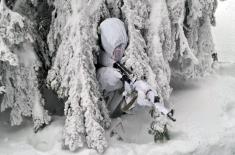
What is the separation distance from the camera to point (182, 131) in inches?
188

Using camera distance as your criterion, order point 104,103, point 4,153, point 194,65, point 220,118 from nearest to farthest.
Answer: point 4,153 < point 104,103 < point 220,118 < point 194,65

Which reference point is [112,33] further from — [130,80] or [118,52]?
[130,80]

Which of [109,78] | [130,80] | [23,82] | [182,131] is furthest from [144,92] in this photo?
[23,82]

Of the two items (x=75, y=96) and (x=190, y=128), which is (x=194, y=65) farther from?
(x=75, y=96)

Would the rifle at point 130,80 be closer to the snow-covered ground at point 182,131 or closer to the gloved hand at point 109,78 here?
the gloved hand at point 109,78

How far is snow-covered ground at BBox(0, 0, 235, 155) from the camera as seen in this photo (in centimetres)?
448

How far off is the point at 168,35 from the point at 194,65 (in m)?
0.61

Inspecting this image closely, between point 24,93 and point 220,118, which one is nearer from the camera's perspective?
point 24,93

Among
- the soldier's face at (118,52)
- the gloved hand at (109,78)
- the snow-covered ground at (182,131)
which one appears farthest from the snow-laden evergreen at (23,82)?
the soldier's face at (118,52)

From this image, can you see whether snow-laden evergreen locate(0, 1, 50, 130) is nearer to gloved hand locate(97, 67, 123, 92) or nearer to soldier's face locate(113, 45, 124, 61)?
gloved hand locate(97, 67, 123, 92)

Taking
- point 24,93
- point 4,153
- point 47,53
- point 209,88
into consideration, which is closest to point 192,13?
point 209,88

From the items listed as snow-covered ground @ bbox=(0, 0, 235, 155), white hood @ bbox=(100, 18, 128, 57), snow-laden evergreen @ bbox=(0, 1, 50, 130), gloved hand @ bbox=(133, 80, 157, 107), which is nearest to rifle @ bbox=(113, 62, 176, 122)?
gloved hand @ bbox=(133, 80, 157, 107)

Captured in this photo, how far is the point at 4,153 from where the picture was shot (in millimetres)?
4461

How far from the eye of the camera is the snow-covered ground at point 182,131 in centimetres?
448
